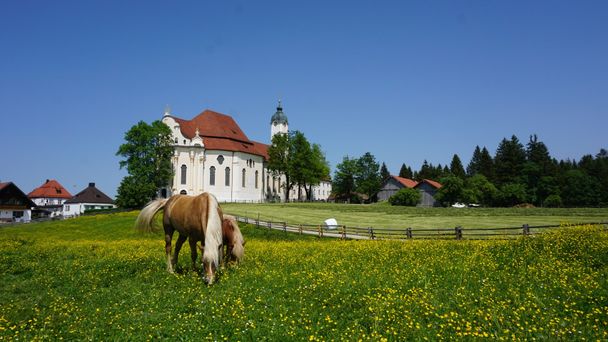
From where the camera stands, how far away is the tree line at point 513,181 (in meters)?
74.9

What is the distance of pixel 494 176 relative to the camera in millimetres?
95438

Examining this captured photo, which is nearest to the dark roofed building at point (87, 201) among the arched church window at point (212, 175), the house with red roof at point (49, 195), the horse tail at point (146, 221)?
the house with red roof at point (49, 195)

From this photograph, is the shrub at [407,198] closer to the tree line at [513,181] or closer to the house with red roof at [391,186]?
the tree line at [513,181]

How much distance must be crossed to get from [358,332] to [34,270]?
11.3 meters

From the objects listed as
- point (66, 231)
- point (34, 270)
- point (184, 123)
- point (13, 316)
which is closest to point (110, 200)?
point (184, 123)

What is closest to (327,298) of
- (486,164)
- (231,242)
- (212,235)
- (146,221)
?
(212,235)

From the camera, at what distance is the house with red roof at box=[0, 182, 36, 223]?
6281 centimetres

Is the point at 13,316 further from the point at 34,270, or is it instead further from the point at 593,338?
the point at 593,338

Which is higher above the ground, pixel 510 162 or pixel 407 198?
pixel 510 162

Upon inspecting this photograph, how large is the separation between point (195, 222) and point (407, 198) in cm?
6887

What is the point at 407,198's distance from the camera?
75312 mm

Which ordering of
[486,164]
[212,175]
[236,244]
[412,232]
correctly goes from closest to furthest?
1. [236,244]
2. [412,232]
3. [212,175]
4. [486,164]

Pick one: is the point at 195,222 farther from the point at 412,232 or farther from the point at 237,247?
the point at 412,232

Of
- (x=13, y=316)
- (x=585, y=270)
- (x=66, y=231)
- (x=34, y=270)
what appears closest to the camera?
(x=13, y=316)
